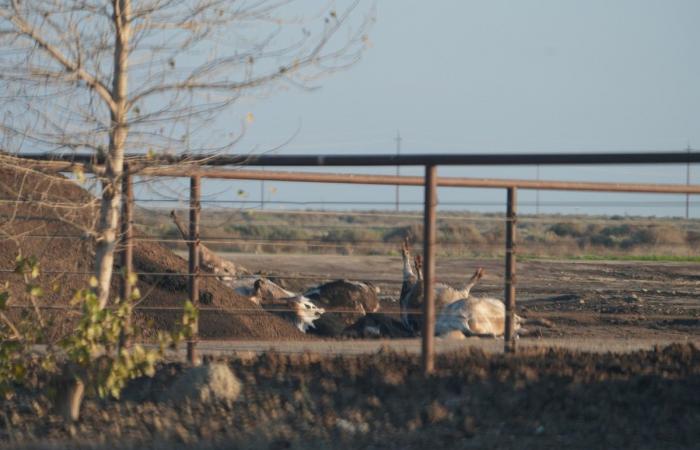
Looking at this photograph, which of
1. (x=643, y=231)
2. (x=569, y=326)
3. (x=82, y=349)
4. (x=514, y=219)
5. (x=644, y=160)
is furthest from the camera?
(x=643, y=231)

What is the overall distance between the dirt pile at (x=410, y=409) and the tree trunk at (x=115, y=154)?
3.14 ft

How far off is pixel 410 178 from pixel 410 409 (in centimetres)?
209

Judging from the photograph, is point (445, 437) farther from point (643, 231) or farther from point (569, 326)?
point (643, 231)

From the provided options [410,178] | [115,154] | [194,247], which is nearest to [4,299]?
[115,154]

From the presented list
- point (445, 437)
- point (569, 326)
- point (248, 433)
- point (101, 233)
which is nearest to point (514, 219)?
point (445, 437)

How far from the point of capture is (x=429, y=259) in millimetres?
6957

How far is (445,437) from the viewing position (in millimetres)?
6207

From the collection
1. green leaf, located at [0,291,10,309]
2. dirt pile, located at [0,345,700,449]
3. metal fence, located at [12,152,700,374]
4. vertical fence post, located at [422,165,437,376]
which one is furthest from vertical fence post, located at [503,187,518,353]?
green leaf, located at [0,291,10,309]

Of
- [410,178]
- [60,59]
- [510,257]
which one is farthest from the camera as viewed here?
A: [410,178]

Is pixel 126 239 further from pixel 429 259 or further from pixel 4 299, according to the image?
pixel 429 259

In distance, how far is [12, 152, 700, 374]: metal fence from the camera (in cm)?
658

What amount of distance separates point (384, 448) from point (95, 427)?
195 cm

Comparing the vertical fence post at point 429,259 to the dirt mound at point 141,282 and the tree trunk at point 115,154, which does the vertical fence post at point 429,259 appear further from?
the tree trunk at point 115,154

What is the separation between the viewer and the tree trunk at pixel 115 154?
6344 mm
